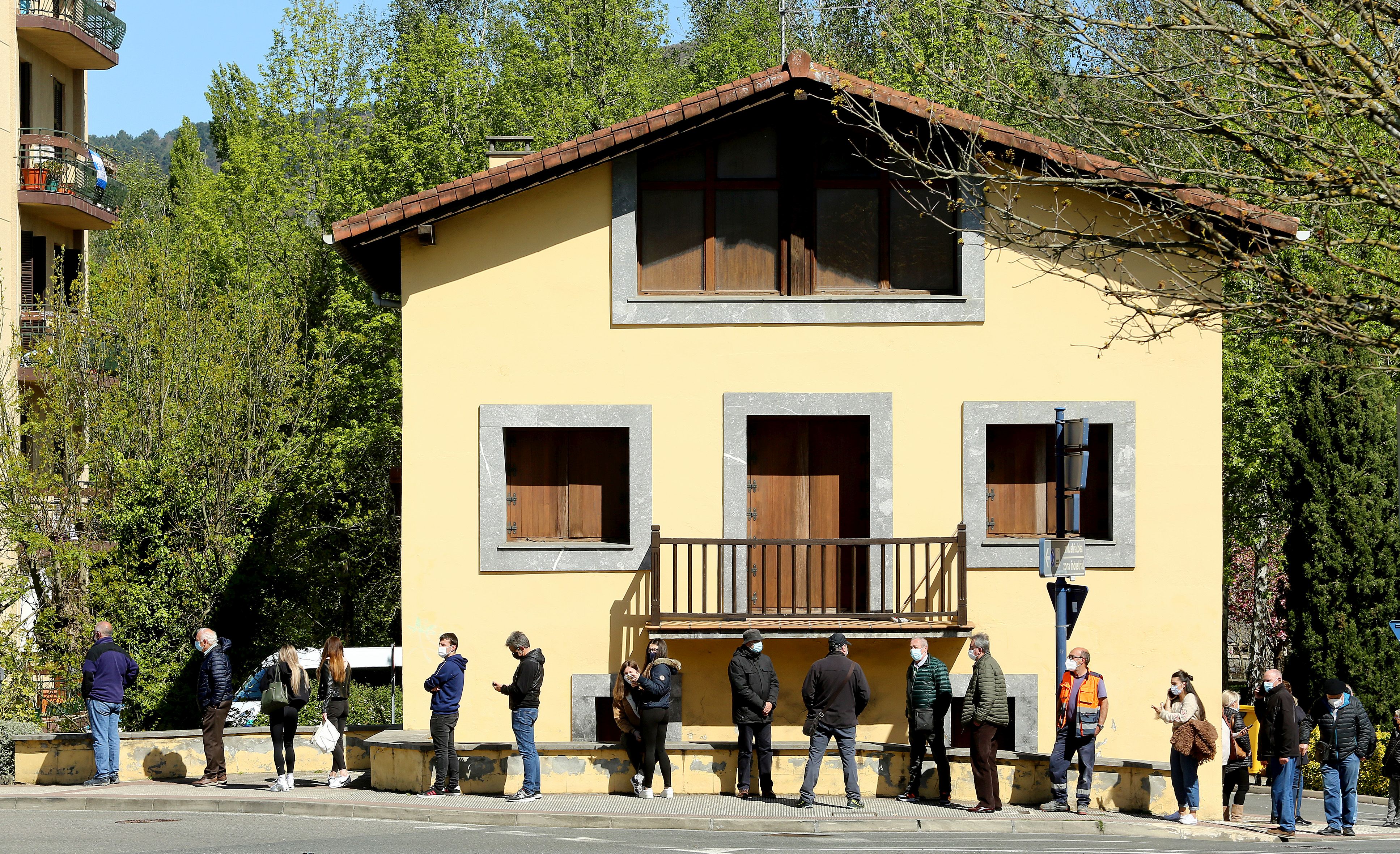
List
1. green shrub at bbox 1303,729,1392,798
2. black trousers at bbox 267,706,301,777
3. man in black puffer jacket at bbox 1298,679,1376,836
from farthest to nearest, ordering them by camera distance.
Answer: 1. green shrub at bbox 1303,729,1392,798
2. man in black puffer jacket at bbox 1298,679,1376,836
3. black trousers at bbox 267,706,301,777

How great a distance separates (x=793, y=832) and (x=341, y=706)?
4.87m

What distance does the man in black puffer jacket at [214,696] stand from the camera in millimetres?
14578

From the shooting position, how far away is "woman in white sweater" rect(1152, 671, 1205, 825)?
13578 millimetres

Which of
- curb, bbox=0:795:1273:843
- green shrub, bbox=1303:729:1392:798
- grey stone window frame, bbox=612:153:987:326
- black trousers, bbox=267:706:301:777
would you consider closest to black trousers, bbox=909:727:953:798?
curb, bbox=0:795:1273:843

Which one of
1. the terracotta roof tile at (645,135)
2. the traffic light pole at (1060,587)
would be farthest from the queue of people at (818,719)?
the terracotta roof tile at (645,135)

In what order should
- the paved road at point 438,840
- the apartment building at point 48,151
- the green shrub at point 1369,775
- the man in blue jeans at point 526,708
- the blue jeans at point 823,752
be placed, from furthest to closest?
the apartment building at point 48,151 → the green shrub at point 1369,775 → the man in blue jeans at point 526,708 → the blue jeans at point 823,752 → the paved road at point 438,840

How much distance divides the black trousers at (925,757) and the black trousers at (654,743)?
2.38 m

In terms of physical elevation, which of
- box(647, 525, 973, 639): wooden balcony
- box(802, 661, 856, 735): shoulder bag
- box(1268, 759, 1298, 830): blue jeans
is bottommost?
box(1268, 759, 1298, 830): blue jeans

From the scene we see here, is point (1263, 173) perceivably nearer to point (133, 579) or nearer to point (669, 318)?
point (669, 318)

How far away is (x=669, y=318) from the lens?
1591 centimetres

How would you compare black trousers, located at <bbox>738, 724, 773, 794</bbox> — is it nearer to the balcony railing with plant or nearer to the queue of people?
the queue of people

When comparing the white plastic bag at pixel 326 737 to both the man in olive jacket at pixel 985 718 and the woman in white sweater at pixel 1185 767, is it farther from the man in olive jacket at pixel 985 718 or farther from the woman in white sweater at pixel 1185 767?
the woman in white sweater at pixel 1185 767

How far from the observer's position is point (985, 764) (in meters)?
13.4

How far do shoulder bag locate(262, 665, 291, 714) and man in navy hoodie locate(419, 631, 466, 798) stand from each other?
139 centimetres
